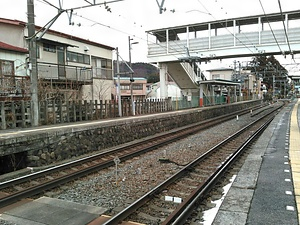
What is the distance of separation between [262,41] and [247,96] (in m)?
35.7

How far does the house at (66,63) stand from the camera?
18.1 meters

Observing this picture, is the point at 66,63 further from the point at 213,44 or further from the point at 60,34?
the point at 213,44

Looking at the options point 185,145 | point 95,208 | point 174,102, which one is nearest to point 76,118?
point 185,145

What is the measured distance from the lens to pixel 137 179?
22.5ft

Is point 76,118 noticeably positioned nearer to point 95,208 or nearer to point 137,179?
point 137,179

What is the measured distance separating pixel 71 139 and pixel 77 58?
14676 millimetres

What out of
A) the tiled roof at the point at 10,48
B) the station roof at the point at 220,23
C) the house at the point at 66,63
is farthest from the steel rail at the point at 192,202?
the station roof at the point at 220,23

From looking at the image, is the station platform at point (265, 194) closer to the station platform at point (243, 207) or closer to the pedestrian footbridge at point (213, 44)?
the station platform at point (243, 207)

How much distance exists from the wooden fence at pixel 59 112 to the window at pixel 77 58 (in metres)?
6.62

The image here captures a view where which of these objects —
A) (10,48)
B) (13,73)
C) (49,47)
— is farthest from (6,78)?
(49,47)

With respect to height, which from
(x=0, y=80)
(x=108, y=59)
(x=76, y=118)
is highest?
(x=108, y=59)

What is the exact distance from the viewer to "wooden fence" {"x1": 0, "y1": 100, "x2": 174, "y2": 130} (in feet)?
37.3

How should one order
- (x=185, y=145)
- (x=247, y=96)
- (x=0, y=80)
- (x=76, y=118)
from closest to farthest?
1. (x=185, y=145)
2. (x=0, y=80)
3. (x=76, y=118)
4. (x=247, y=96)

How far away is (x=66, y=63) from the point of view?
21.9m
